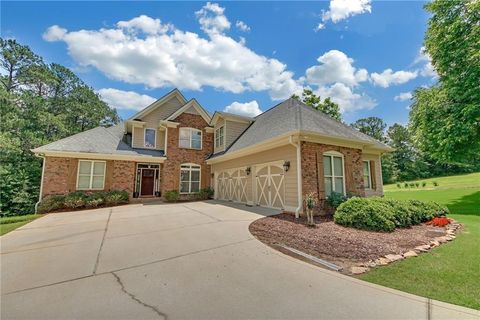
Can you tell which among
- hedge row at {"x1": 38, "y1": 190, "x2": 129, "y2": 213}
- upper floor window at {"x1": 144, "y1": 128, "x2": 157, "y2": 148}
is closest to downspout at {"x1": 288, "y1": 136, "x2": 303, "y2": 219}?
hedge row at {"x1": 38, "y1": 190, "x2": 129, "y2": 213}

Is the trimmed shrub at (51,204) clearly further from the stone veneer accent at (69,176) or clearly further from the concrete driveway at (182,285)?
the concrete driveway at (182,285)

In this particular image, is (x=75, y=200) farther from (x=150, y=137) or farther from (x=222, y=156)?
(x=222, y=156)

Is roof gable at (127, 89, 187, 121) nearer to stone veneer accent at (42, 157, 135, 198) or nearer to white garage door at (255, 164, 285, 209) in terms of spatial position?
stone veneer accent at (42, 157, 135, 198)

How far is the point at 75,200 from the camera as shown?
38.9 ft

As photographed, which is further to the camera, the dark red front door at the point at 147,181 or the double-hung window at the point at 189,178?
the double-hung window at the point at 189,178

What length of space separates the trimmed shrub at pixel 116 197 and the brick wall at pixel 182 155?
2434 mm

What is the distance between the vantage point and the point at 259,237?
5.73 m

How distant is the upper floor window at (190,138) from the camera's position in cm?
A: 1625

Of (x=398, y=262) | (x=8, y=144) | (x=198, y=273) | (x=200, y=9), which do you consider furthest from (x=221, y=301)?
(x=8, y=144)

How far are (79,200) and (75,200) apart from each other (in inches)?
7.1


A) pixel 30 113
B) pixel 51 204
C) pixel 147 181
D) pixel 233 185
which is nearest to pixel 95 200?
pixel 51 204

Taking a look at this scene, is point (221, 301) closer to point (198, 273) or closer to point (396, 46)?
point (198, 273)

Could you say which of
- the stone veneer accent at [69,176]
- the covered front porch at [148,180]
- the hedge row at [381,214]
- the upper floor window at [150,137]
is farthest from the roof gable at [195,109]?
the hedge row at [381,214]

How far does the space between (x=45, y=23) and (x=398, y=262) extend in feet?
47.0
